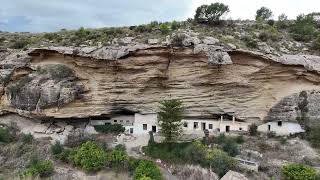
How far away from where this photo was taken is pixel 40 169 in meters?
26.3

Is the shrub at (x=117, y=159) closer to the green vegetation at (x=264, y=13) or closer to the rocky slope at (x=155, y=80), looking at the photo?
the rocky slope at (x=155, y=80)

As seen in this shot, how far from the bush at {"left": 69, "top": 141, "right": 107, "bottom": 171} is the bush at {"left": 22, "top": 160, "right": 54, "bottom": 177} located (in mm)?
1679

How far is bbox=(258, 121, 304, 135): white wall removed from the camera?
31422 mm

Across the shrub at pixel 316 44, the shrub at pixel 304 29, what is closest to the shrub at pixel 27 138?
the shrub at pixel 304 29

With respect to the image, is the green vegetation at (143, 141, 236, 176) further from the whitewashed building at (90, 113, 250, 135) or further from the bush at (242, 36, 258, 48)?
the bush at (242, 36, 258, 48)

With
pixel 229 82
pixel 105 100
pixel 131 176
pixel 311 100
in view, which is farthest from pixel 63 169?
pixel 311 100

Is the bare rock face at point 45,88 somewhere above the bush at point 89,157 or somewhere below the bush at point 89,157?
above

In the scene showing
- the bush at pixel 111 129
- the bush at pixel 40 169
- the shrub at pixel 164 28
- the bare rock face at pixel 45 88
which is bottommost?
the bush at pixel 40 169

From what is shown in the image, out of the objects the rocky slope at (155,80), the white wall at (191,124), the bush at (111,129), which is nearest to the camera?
Result: the rocky slope at (155,80)

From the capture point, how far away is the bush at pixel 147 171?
82.2ft

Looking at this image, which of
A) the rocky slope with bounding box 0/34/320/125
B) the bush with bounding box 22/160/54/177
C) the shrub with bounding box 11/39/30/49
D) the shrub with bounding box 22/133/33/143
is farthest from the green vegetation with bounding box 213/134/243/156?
the shrub with bounding box 11/39/30/49

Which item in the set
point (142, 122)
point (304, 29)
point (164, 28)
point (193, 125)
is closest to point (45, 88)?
point (142, 122)

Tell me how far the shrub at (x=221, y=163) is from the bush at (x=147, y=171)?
3472 mm


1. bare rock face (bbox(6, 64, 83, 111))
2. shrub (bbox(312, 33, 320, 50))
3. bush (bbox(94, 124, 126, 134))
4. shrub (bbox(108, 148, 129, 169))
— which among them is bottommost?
shrub (bbox(108, 148, 129, 169))
